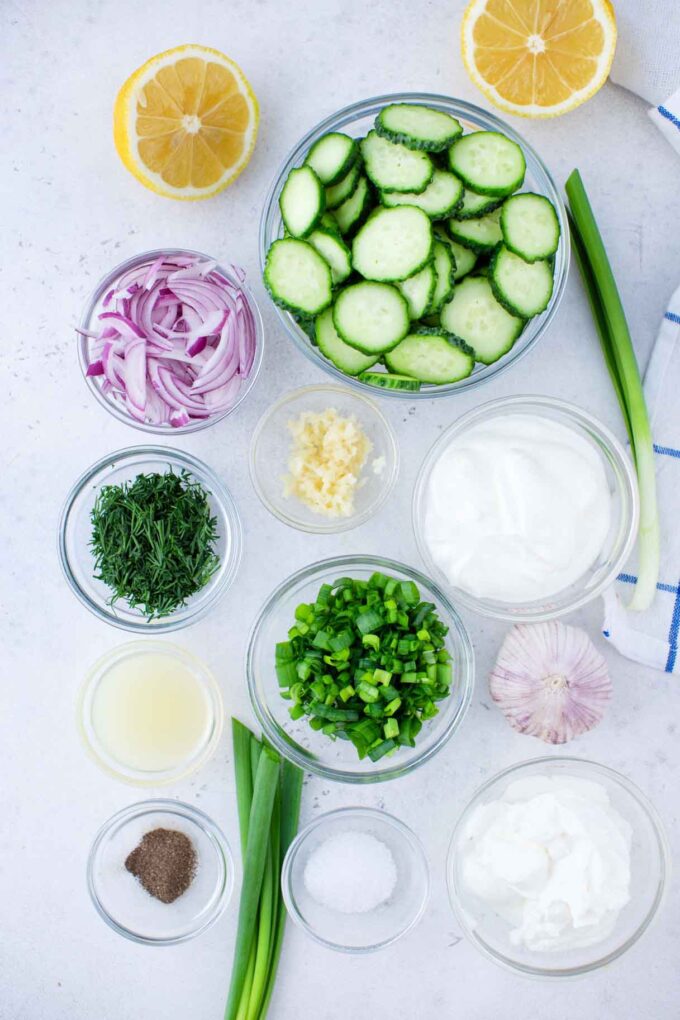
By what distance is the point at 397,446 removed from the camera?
6.50 ft

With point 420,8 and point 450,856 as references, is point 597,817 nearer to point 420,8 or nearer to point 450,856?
point 450,856

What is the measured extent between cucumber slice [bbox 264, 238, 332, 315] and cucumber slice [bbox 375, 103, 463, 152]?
0.27 m

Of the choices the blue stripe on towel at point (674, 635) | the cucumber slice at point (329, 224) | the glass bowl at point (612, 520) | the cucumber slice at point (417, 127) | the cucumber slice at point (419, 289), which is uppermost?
the cucumber slice at point (417, 127)

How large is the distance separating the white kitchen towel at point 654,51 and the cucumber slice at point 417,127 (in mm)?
568

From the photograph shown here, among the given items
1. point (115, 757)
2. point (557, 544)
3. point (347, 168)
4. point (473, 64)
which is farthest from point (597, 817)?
point (473, 64)

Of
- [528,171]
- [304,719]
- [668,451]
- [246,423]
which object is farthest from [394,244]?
[304,719]

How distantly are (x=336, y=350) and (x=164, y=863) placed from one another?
48.9 inches

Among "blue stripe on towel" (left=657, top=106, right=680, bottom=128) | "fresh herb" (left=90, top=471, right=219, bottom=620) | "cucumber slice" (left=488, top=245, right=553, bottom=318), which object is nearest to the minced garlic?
"fresh herb" (left=90, top=471, right=219, bottom=620)

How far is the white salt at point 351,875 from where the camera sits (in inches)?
73.9

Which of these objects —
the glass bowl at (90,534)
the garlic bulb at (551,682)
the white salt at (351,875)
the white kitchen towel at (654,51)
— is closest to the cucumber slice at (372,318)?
the glass bowl at (90,534)

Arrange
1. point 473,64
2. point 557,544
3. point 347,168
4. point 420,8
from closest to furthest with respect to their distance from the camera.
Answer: point 347,168
point 557,544
point 473,64
point 420,8

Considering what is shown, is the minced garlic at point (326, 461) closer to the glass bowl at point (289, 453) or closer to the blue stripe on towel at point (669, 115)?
the glass bowl at point (289, 453)

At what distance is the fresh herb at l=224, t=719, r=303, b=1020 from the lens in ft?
6.12

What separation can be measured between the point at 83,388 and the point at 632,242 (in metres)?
1.36
